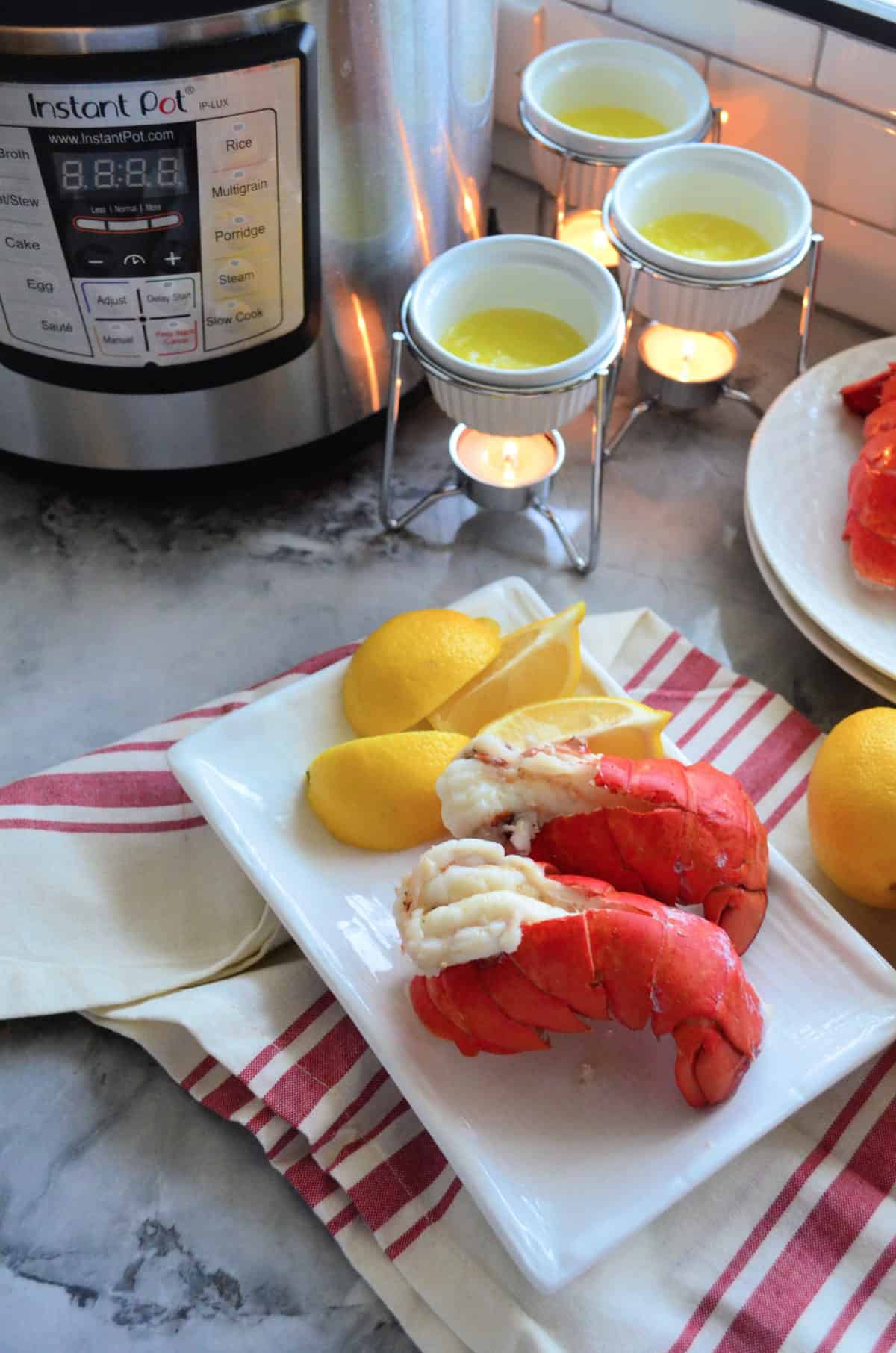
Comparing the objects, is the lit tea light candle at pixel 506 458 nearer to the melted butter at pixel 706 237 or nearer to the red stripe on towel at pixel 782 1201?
the melted butter at pixel 706 237

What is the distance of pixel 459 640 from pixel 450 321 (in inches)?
9.5

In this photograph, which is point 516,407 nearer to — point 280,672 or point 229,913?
point 280,672

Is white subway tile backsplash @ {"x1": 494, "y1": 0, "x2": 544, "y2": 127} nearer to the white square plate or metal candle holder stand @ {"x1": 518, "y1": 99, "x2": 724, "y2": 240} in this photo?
metal candle holder stand @ {"x1": 518, "y1": 99, "x2": 724, "y2": 240}

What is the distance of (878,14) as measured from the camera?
925 millimetres

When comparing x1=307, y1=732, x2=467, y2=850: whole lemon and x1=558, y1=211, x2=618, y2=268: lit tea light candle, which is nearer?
x1=307, y1=732, x2=467, y2=850: whole lemon

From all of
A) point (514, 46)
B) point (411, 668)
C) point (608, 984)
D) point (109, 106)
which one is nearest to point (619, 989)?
point (608, 984)

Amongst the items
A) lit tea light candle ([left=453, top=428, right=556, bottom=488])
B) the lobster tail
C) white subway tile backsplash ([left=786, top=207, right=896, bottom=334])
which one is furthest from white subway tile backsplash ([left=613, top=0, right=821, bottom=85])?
the lobster tail

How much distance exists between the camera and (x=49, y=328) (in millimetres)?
797

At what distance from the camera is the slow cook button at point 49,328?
2.59 feet

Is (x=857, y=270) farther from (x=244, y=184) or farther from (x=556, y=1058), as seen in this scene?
(x=556, y=1058)

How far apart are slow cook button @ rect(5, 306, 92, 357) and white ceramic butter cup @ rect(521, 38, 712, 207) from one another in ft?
1.27

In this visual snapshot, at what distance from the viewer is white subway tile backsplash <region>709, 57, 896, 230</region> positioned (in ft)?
3.24

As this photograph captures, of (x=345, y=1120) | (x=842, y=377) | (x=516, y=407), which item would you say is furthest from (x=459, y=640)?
(x=842, y=377)

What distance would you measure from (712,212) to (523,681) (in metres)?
0.41
